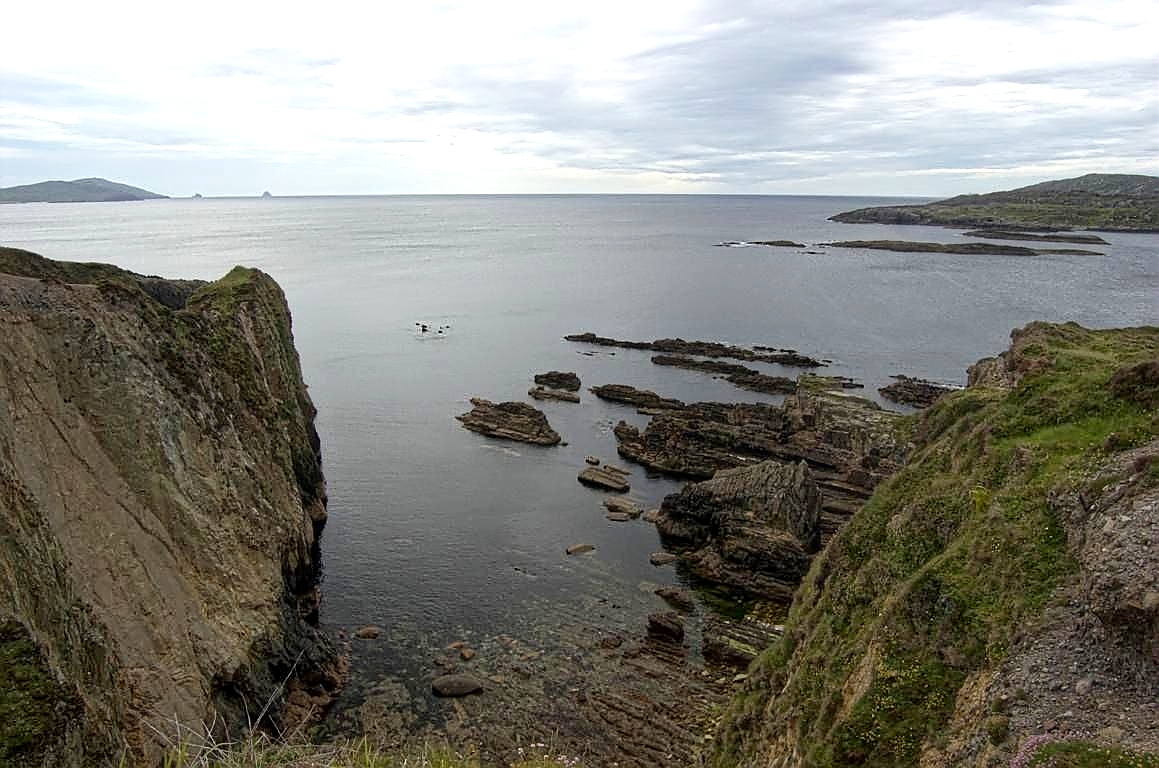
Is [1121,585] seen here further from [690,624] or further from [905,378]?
[905,378]

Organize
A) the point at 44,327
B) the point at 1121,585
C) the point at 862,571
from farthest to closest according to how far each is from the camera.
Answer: the point at 44,327
the point at 862,571
the point at 1121,585

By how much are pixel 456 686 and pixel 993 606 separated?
20.6 m

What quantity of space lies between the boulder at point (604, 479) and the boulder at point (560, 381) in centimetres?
2173

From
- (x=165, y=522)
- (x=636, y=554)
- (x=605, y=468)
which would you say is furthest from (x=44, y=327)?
(x=605, y=468)

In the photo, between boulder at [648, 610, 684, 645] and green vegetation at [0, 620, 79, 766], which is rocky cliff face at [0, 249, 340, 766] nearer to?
green vegetation at [0, 620, 79, 766]

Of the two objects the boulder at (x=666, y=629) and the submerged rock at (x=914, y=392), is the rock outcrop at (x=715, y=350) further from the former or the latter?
the boulder at (x=666, y=629)

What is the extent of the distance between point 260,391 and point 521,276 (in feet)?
385

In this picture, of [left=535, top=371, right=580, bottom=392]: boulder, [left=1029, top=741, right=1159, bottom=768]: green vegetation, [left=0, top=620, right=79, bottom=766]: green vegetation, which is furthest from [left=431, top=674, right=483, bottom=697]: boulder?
[left=535, top=371, right=580, bottom=392]: boulder

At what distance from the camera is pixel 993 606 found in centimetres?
1659

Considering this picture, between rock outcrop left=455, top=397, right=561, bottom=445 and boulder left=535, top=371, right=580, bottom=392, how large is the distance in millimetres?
9315

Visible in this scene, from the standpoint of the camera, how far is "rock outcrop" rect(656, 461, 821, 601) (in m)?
40.1

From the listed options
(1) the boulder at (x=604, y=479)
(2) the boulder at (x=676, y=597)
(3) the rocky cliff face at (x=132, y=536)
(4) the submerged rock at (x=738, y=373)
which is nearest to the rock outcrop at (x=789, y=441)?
(1) the boulder at (x=604, y=479)

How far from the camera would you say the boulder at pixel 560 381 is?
249ft

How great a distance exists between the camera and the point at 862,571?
71.0 feet
